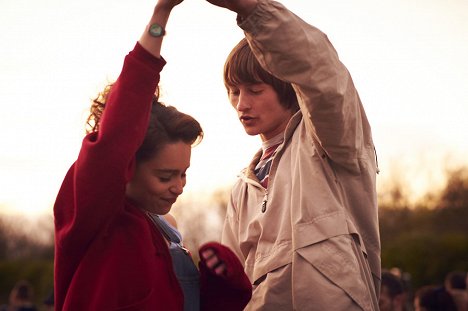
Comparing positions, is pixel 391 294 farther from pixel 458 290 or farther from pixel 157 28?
pixel 157 28

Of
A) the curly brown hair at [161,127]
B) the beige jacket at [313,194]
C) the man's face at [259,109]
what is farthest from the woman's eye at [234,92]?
the curly brown hair at [161,127]

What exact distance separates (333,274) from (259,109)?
0.80 metres

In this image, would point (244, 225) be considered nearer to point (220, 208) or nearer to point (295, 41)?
point (295, 41)

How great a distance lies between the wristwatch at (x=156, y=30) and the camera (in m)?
2.54

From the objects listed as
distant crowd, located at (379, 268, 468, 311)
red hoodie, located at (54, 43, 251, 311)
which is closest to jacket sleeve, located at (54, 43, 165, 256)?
red hoodie, located at (54, 43, 251, 311)

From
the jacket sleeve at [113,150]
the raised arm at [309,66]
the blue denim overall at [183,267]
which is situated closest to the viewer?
the jacket sleeve at [113,150]

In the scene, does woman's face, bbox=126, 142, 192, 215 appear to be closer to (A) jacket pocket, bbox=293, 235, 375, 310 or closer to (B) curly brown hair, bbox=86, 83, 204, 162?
(B) curly brown hair, bbox=86, 83, 204, 162

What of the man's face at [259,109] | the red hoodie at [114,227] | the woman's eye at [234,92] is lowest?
the red hoodie at [114,227]

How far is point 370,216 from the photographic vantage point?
311cm

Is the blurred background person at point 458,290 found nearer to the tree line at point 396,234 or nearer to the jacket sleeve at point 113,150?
the jacket sleeve at point 113,150

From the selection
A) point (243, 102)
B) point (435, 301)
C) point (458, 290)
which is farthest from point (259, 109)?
point (458, 290)

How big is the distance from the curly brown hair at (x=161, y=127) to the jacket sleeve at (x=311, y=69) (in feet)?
1.20

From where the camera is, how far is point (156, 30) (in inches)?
100

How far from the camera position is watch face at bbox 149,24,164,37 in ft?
Result: 8.33
